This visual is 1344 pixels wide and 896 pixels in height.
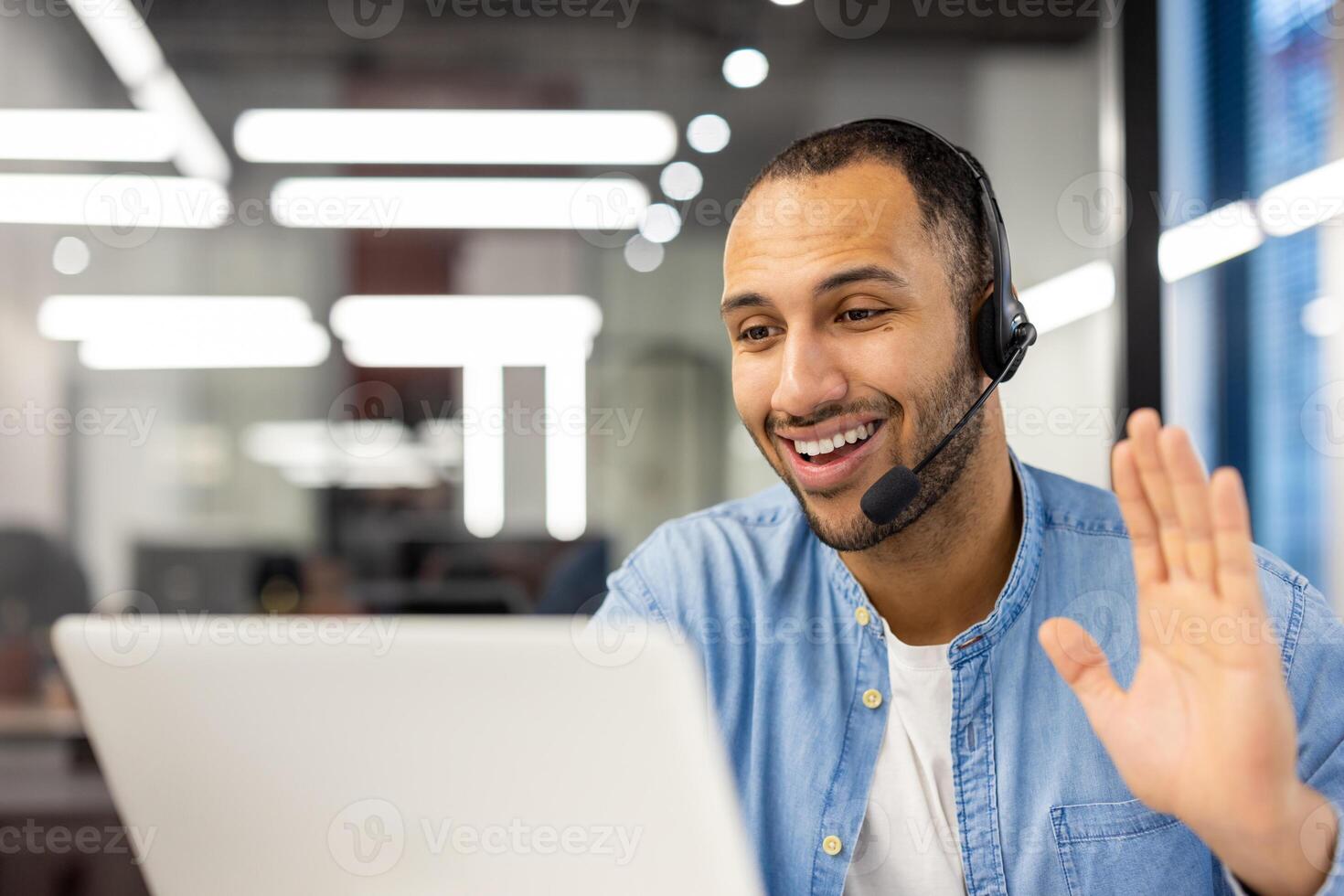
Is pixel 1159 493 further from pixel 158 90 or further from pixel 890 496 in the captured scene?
pixel 158 90

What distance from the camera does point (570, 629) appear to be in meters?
0.61

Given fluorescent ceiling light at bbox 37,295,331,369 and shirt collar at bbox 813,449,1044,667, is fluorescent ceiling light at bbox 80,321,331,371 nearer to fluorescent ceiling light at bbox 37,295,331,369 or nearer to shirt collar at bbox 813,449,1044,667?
fluorescent ceiling light at bbox 37,295,331,369

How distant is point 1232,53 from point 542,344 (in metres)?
1.77

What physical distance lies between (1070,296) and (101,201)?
251 cm

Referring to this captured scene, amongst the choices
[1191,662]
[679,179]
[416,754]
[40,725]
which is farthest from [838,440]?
[40,725]

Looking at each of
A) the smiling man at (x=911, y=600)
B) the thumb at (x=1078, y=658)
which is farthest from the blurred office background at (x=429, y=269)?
the thumb at (x=1078, y=658)

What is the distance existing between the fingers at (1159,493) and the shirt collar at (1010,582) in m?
0.28

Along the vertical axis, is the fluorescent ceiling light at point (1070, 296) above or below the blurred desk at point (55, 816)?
above

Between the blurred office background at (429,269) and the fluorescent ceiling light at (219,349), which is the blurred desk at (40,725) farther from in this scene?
the fluorescent ceiling light at (219,349)

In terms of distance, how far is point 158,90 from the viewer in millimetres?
2748

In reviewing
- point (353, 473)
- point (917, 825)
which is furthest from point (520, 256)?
point (917, 825)

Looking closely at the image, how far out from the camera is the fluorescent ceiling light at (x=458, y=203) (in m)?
2.75

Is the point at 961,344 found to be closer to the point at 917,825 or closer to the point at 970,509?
the point at 970,509

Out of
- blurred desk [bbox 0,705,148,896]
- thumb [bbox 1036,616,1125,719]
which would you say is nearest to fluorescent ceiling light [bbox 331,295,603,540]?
blurred desk [bbox 0,705,148,896]
